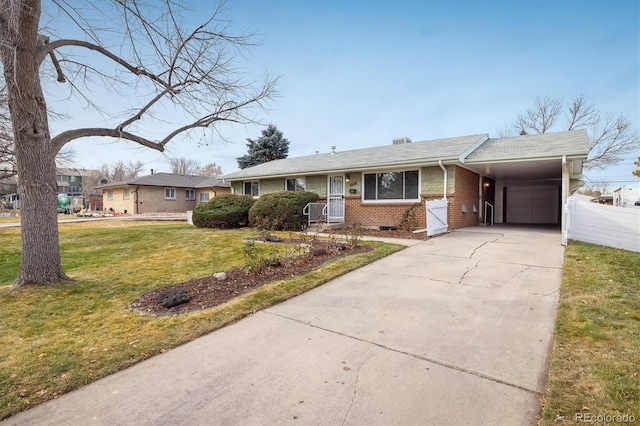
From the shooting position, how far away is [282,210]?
→ 12.2m

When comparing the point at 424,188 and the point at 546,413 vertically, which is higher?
the point at 424,188

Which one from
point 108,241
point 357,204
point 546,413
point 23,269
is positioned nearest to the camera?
point 546,413

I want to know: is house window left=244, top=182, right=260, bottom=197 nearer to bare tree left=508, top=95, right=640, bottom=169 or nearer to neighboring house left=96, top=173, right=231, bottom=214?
neighboring house left=96, top=173, right=231, bottom=214

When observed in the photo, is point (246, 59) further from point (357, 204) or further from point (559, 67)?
point (559, 67)

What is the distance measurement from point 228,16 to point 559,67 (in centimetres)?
1490

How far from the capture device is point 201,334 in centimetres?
339

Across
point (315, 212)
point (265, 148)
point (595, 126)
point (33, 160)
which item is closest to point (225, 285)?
point (33, 160)

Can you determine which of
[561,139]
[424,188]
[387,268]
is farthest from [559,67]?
[387,268]

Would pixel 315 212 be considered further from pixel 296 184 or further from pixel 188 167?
pixel 188 167

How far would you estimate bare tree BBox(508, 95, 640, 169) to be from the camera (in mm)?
23797

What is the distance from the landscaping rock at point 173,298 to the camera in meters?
4.32

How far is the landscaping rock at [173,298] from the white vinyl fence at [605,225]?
Answer: 9794 mm

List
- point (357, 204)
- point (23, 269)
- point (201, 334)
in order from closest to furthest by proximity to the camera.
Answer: point (201, 334) → point (23, 269) → point (357, 204)

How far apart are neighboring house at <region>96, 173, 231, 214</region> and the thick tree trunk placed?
23.0m
